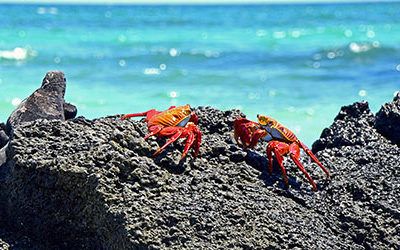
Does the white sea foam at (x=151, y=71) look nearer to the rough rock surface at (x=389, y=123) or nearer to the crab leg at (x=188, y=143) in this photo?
the rough rock surface at (x=389, y=123)

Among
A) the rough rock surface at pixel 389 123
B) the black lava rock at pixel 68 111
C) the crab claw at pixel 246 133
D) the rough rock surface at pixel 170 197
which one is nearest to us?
the rough rock surface at pixel 170 197

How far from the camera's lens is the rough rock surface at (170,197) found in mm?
3082

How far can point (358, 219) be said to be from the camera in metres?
3.42

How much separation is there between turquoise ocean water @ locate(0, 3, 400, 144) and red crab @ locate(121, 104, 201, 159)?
5.00 metres

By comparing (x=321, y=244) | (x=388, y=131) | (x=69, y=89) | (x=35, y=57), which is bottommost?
(x=321, y=244)

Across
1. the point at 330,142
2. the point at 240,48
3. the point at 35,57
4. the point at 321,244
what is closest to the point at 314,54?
the point at 240,48

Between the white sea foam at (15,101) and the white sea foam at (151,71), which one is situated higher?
the white sea foam at (151,71)

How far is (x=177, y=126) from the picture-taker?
3.59 m

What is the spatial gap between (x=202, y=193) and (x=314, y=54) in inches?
662

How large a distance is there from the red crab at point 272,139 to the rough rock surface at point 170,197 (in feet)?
0.18

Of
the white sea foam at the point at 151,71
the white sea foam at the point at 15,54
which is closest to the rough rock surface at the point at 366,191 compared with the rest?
the white sea foam at the point at 151,71

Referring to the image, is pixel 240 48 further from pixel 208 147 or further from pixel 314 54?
pixel 208 147

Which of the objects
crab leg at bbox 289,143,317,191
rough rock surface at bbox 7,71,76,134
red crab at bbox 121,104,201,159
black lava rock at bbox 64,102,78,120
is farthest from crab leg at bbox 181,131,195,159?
black lava rock at bbox 64,102,78,120

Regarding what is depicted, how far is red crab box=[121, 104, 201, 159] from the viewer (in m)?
3.38
